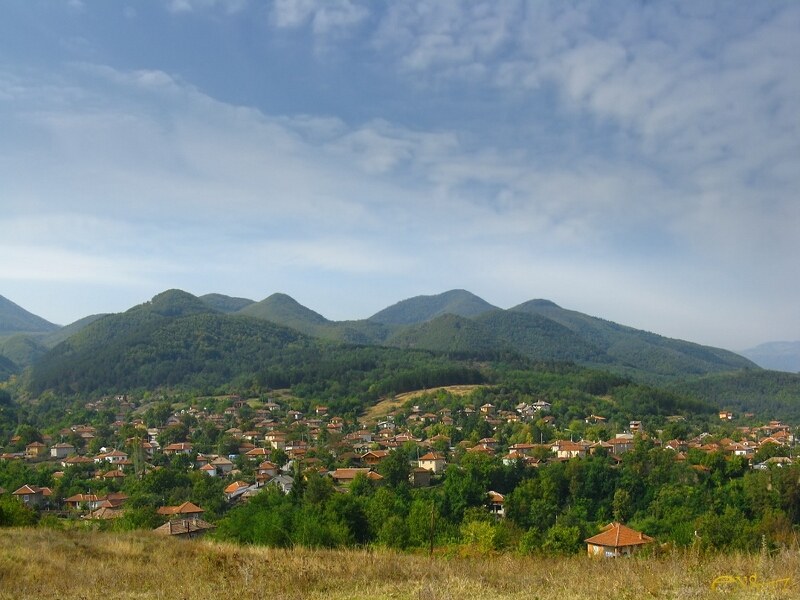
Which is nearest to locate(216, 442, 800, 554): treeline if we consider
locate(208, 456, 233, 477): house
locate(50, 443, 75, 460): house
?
locate(208, 456, 233, 477): house

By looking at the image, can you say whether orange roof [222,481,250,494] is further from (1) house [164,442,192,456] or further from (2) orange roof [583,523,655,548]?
(2) orange roof [583,523,655,548]

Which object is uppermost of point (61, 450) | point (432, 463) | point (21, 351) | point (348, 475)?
point (21, 351)

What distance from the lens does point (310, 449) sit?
1905 inches

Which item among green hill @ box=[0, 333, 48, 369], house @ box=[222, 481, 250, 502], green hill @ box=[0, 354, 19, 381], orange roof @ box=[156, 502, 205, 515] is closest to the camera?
orange roof @ box=[156, 502, 205, 515]

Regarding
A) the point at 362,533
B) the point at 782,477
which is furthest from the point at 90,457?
the point at 782,477

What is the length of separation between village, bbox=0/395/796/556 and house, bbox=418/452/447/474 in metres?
0.08

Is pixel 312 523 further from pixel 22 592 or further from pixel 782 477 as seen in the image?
pixel 782 477

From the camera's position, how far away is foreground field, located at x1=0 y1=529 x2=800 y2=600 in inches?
212

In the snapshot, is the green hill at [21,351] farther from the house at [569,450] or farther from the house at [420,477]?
the house at [569,450]

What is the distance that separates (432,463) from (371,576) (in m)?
35.6

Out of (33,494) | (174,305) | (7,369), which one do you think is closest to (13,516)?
(33,494)

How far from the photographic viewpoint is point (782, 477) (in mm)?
29391

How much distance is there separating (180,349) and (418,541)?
10269cm

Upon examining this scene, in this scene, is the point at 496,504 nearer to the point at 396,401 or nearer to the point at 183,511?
the point at 183,511
